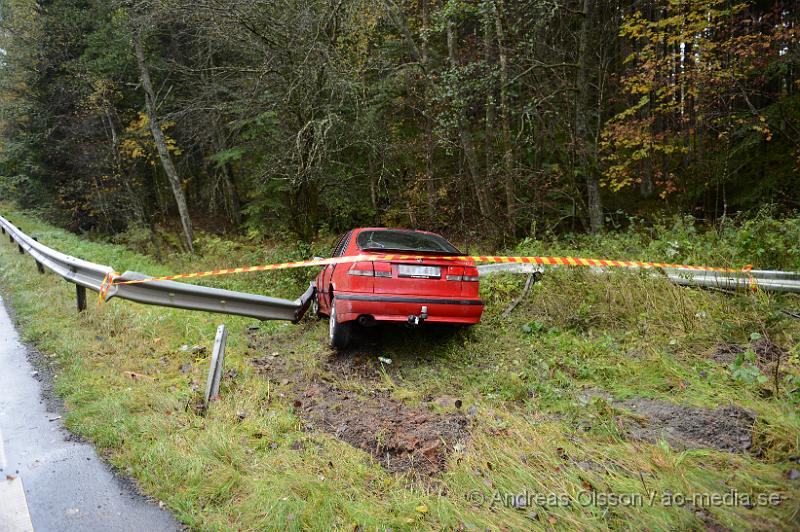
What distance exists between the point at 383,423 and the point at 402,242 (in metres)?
2.83

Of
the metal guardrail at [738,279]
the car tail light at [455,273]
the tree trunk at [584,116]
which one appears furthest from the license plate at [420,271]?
the tree trunk at [584,116]

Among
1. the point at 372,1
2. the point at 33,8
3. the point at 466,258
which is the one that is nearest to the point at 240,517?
the point at 466,258

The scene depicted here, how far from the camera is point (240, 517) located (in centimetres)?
298

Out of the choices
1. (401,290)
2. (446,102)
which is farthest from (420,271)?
(446,102)

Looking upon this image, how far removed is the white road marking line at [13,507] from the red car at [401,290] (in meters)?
3.27

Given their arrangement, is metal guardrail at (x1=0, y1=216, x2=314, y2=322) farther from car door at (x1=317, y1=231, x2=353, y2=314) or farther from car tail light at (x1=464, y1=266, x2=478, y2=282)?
car tail light at (x1=464, y1=266, x2=478, y2=282)

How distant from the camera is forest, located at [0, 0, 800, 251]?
11.0 meters

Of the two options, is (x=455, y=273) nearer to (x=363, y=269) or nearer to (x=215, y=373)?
(x=363, y=269)

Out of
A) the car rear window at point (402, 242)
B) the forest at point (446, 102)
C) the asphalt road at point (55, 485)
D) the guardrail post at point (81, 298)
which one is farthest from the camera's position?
A: the forest at point (446, 102)

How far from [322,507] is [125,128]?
2230cm

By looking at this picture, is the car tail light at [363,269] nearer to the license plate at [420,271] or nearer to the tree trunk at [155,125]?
the license plate at [420,271]

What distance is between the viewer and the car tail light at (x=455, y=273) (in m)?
6.06

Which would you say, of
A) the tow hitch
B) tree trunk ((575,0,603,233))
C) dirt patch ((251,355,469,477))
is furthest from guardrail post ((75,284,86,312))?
tree trunk ((575,0,603,233))

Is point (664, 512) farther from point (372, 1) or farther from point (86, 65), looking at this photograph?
point (86, 65)
